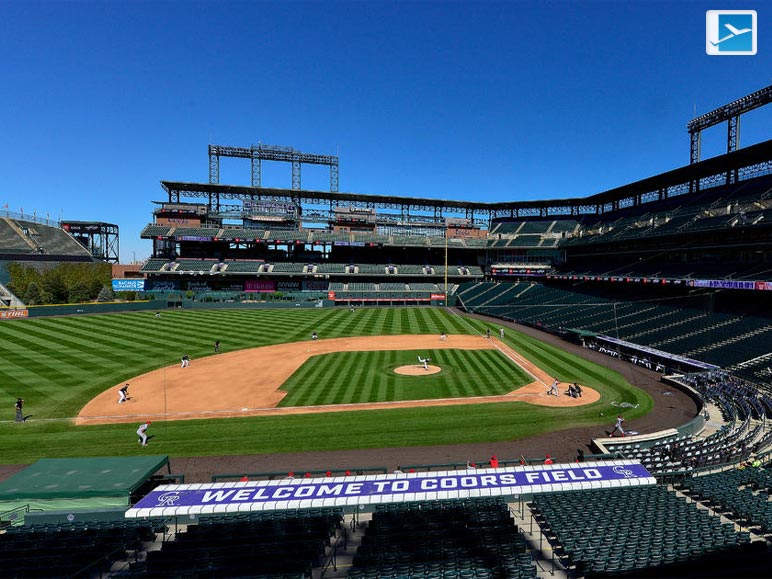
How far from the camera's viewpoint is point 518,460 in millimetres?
16344

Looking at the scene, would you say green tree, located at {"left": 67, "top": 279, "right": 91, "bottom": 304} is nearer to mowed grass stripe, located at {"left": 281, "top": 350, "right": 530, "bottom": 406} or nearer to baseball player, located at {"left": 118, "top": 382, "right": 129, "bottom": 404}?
baseball player, located at {"left": 118, "top": 382, "right": 129, "bottom": 404}

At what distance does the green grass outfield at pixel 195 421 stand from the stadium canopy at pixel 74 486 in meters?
5.24

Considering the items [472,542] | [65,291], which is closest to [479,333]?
[472,542]

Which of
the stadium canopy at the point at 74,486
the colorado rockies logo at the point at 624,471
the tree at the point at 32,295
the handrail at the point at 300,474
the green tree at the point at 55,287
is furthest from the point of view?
the green tree at the point at 55,287

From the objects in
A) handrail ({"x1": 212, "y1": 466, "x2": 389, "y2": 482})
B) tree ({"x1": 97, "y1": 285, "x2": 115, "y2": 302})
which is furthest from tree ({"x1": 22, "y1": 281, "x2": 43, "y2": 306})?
handrail ({"x1": 212, "y1": 466, "x2": 389, "y2": 482})

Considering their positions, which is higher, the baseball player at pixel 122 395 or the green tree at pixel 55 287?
the green tree at pixel 55 287

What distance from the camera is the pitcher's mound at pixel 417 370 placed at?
97.9 ft

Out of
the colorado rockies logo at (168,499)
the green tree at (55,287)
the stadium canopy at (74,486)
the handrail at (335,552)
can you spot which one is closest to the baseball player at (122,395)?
the stadium canopy at (74,486)

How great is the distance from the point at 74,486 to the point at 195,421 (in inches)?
385

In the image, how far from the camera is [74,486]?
11453mm

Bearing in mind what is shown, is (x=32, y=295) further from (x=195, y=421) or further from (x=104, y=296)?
(x=195, y=421)

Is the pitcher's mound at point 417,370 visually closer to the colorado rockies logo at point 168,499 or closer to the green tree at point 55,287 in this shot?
the colorado rockies logo at point 168,499

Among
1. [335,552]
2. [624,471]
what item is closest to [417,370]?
[624,471]

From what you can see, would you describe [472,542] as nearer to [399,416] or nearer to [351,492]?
[351,492]
